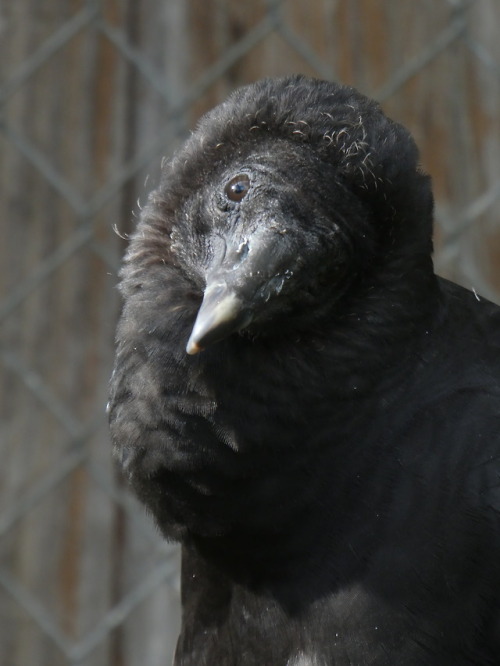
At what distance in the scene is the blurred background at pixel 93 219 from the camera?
2.13 metres

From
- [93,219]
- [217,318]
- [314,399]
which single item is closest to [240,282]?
[217,318]

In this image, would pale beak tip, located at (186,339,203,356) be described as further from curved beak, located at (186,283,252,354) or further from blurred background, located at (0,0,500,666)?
blurred background, located at (0,0,500,666)

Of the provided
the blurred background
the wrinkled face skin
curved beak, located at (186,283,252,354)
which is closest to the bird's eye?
the wrinkled face skin

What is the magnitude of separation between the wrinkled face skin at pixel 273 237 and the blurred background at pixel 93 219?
769 mm

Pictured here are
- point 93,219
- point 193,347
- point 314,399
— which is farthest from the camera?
point 93,219

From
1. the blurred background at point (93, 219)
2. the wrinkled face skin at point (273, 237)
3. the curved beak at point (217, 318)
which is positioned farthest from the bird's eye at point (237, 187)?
the blurred background at point (93, 219)

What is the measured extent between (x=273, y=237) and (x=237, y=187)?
10 cm

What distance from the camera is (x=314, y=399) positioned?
4.25 ft

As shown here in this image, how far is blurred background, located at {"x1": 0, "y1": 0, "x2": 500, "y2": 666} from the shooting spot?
2127 mm

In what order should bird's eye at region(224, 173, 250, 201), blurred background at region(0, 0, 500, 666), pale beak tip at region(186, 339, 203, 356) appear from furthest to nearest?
blurred background at region(0, 0, 500, 666) → bird's eye at region(224, 173, 250, 201) → pale beak tip at region(186, 339, 203, 356)

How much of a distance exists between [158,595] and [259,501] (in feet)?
3.08

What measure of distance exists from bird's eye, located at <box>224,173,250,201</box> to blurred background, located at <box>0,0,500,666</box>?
783mm

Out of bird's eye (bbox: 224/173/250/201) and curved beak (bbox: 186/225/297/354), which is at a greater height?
bird's eye (bbox: 224/173/250/201)

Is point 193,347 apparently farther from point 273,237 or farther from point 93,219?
point 93,219
